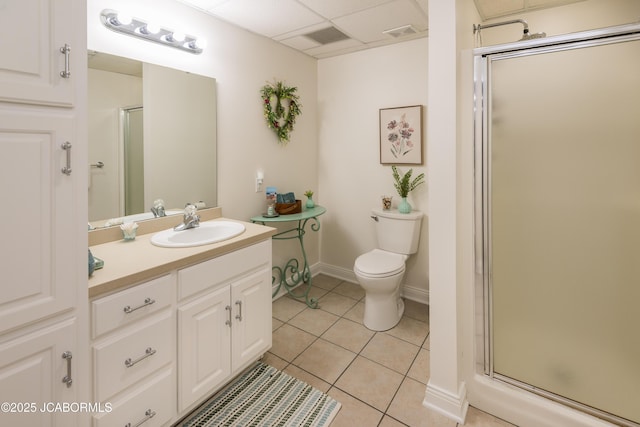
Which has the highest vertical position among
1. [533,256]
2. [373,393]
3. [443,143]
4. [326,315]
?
[443,143]

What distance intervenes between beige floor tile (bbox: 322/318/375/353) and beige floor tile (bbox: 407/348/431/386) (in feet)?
1.21

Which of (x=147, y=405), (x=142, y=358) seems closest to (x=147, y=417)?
(x=147, y=405)

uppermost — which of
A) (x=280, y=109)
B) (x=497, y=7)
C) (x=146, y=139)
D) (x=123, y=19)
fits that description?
(x=497, y=7)

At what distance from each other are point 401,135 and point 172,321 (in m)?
2.31

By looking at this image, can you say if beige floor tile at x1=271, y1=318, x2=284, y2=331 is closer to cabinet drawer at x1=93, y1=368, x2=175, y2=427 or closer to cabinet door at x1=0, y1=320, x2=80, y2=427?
cabinet drawer at x1=93, y1=368, x2=175, y2=427

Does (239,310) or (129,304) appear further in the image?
(239,310)

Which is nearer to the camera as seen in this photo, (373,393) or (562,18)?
(373,393)

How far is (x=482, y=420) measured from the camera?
1.61 m

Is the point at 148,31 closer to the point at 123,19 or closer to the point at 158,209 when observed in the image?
the point at 123,19

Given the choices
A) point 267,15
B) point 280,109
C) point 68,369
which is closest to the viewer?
point 68,369

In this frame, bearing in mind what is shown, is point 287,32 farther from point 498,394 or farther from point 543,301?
point 498,394

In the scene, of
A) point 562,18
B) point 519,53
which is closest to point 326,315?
point 519,53

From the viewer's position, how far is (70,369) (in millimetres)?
1068

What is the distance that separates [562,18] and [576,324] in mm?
1911
